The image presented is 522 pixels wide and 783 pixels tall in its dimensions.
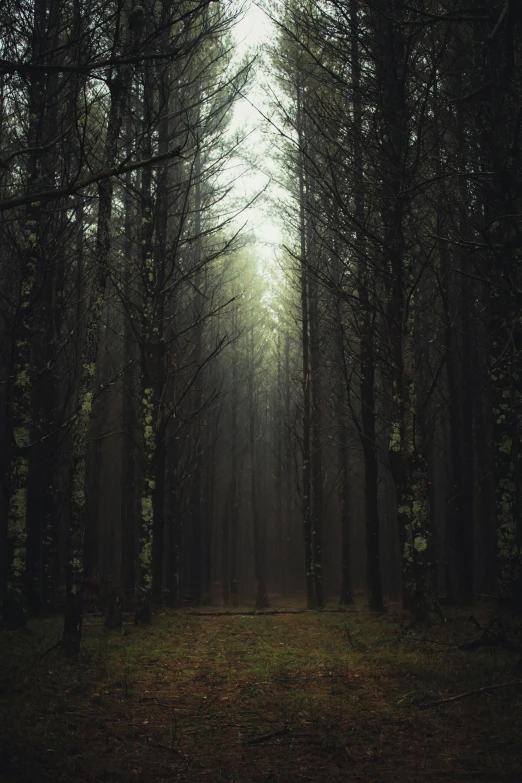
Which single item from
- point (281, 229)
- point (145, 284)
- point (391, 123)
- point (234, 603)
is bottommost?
point (234, 603)

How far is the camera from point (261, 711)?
489 cm

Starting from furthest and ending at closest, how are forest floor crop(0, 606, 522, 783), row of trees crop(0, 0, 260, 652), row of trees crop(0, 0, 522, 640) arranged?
1. row of trees crop(0, 0, 260, 652)
2. row of trees crop(0, 0, 522, 640)
3. forest floor crop(0, 606, 522, 783)

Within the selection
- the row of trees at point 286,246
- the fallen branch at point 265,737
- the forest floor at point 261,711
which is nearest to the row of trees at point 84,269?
the row of trees at point 286,246

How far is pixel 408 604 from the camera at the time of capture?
34.6ft

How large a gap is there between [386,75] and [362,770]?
9155 millimetres

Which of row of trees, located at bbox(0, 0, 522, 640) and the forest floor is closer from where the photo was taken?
the forest floor

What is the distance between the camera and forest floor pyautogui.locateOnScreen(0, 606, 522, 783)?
364cm

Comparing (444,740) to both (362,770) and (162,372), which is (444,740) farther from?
(162,372)

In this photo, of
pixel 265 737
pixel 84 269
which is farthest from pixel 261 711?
pixel 84 269

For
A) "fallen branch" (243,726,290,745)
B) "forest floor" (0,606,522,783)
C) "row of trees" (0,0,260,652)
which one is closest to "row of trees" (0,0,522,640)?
"row of trees" (0,0,260,652)

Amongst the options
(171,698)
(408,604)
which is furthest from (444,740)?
(408,604)

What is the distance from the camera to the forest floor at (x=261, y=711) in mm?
3639

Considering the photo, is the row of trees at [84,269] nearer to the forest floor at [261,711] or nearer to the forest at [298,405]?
the forest at [298,405]

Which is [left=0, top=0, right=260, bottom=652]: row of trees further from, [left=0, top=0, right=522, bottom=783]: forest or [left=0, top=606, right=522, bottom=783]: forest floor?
[left=0, top=606, right=522, bottom=783]: forest floor
